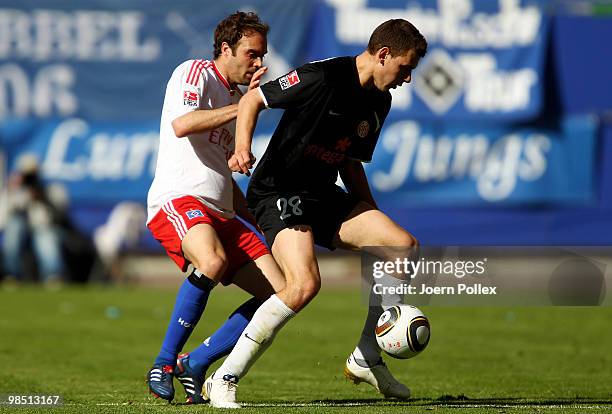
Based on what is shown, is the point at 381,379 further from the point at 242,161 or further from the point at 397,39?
the point at 397,39

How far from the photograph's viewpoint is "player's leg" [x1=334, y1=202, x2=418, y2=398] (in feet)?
25.0

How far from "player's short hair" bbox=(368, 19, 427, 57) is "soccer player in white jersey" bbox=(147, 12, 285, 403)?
0.84 m

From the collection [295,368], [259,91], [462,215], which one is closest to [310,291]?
[259,91]

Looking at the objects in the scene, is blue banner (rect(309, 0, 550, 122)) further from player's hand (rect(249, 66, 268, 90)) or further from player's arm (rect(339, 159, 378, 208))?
player's hand (rect(249, 66, 268, 90))

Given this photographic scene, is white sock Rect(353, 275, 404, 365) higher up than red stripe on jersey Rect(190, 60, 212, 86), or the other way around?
red stripe on jersey Rect(190, 60, 212, 86)

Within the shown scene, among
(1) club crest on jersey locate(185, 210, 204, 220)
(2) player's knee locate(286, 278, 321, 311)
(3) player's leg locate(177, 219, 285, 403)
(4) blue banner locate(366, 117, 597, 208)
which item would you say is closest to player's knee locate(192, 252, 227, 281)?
(1) club crest on jersey locate(185, 210, 204, 220)

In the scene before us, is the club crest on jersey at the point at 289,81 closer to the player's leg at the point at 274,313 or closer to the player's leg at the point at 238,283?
the player's leg at the point at 274,313

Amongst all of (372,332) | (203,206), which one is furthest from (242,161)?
(372,332)

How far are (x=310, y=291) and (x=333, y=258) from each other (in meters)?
13.6

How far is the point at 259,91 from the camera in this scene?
7.22m

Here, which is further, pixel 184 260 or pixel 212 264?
pixel 184 260

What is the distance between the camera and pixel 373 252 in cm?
770

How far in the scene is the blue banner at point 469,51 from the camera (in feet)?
65.0

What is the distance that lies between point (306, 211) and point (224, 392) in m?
1.29
